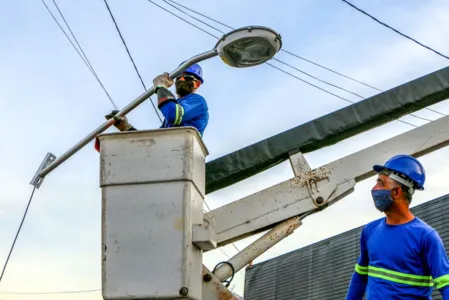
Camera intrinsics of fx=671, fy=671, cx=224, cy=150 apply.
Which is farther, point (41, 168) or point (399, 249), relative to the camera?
point (41, 168)

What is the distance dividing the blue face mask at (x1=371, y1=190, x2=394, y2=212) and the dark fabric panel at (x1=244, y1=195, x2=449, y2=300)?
6469 millimetres

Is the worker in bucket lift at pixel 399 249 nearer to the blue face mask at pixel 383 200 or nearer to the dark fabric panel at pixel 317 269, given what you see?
the blue face mask at pixel 383 200

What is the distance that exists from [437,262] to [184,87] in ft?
6.44

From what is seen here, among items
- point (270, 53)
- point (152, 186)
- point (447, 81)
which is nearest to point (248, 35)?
point (270, 53)

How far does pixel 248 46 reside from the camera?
3.96 metres

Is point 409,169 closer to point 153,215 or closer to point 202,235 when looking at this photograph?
point 202,235

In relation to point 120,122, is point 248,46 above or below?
above

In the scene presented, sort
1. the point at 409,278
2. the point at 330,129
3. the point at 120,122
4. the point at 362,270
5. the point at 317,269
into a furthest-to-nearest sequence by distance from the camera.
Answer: the point at 317,269, the point at 330,129, the point at 120,122, the point at 362,270, the point at 409,278

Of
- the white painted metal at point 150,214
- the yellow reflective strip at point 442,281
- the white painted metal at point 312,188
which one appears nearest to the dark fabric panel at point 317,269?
the white painted metal at point 312,188

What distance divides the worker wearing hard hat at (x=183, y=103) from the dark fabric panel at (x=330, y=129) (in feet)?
1.94

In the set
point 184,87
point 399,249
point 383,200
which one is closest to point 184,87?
point 184,87

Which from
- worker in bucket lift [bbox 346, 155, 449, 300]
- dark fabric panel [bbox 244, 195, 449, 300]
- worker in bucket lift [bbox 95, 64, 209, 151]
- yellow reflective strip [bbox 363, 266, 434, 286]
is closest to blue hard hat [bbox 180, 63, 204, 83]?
worker in bucket lift [bbox 95, 64, 209, 151]

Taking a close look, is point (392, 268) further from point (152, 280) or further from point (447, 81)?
point (447, 81)

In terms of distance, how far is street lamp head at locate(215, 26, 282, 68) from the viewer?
12.7ft
